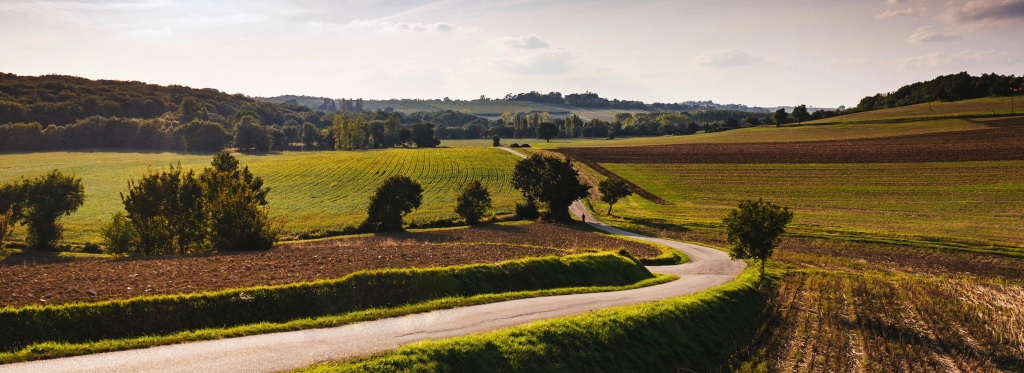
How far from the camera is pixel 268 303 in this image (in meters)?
20.7

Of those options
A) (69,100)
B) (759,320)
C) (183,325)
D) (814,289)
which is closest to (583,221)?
(814,289)

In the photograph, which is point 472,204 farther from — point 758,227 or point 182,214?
point 758,227

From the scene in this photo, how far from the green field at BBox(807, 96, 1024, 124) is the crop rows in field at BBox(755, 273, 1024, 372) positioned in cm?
11484

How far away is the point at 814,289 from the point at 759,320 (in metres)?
8.24

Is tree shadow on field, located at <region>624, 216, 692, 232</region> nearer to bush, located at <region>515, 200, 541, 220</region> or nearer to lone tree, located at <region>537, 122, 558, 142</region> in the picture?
bush, located at <region>515, 200, 541, 220</region>

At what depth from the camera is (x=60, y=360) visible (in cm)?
1479

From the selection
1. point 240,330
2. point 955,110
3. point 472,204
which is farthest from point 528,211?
point 955,110

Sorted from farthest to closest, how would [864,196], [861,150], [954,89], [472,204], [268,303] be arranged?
[954,89] < [861,150] < [864,196] < [472,204] < [268,303]

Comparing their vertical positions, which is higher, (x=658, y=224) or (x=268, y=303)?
(x=268, y=303)

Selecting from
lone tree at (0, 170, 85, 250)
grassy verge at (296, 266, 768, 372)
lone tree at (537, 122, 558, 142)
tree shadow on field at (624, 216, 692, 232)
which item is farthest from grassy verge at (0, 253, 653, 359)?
lone tree at (537, 122, 558, 142)

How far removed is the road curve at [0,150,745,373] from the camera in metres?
14.7

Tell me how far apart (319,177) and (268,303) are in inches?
3297

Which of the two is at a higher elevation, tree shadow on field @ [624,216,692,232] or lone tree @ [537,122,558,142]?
lone tree @ [537,122,558,142]

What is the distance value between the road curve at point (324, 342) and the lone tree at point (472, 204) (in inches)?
1512
